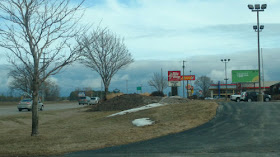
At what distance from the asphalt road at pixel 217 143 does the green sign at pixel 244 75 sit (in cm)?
5723

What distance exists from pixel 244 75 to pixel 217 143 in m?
64.5

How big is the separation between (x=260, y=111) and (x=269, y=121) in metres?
3.57

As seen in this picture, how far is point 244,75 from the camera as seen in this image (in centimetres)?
7169

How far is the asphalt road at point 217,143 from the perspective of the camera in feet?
31.3

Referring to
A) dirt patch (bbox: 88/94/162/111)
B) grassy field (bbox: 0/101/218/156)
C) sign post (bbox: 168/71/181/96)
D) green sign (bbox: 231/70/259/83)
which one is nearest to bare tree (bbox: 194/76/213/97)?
green sign (bbox: 231/70/259/83)

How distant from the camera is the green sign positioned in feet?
234

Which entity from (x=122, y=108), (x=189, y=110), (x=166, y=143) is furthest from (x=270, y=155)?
(x=122, y=108)

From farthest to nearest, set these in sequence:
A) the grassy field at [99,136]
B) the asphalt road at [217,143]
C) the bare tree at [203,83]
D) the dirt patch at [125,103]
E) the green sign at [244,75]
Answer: the bare tree at [203,83]
the green sign at [244,75]
the dirt patch at [125,103]
the grassy field at [99,136]
the asphalt road at [217,143]

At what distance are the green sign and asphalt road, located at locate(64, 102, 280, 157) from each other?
57.2m

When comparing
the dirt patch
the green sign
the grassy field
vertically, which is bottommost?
the grassy field

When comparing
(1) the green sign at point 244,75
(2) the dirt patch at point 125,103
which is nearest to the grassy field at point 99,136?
(2) the dirt patch at point 125,103

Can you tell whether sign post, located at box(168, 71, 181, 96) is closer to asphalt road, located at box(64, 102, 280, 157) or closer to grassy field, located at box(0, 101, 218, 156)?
grassy field, located at box(0, 101, 218, 156)

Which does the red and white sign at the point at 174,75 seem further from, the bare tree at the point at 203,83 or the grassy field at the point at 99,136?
the bare tree at the point at 203,83

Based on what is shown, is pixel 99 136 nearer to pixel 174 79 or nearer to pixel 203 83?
pixel 174 79
